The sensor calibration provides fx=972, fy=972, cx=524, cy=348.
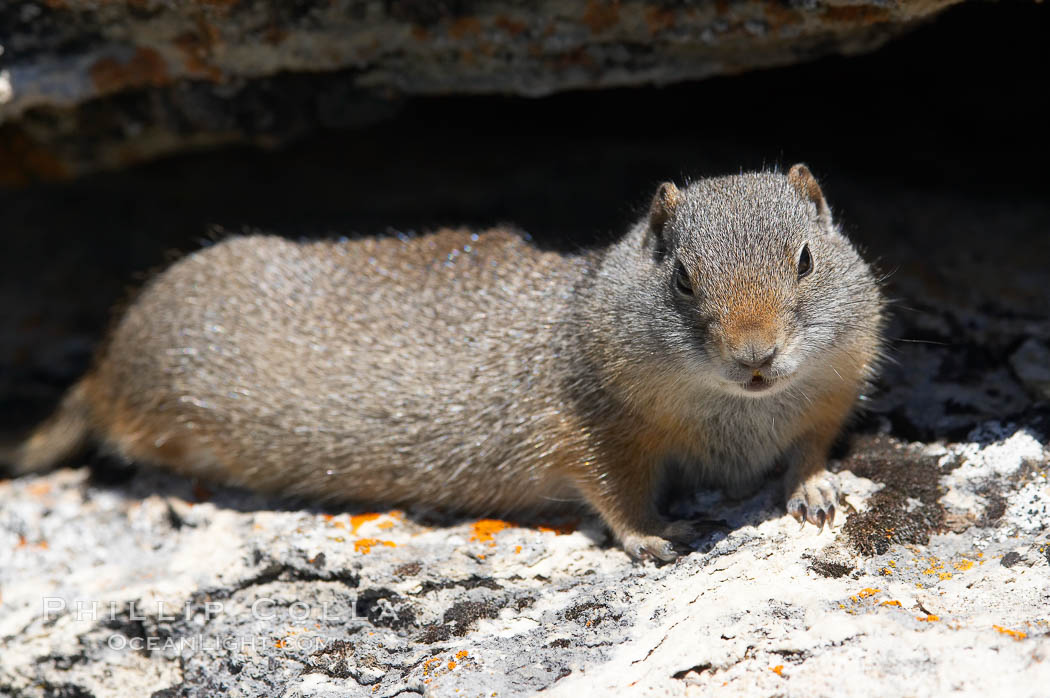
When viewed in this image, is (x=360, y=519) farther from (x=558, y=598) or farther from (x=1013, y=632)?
(x=1013, y=632)

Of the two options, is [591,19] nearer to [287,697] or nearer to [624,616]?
[624,616]

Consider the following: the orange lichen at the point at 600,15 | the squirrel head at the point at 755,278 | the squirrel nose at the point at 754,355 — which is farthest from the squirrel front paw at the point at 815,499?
the orange lichen at the point at 600,15

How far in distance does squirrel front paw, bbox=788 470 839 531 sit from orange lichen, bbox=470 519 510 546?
1.65 meters

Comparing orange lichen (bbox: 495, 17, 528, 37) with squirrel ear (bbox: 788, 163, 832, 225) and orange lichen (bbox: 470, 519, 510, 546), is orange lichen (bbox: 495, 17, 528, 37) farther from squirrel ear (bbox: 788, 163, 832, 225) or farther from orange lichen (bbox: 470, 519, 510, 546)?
orange lichen (bbox: 470, 519, 510, 546)

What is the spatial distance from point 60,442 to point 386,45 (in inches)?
149

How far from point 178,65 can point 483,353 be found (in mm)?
2603

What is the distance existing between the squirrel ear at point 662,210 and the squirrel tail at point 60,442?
4418mm

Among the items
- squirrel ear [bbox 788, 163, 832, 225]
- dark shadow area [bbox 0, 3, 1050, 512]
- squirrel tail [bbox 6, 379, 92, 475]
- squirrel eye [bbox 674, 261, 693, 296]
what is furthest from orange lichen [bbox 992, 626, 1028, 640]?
squirrel tail [bbox 6, 379, 92, 475]

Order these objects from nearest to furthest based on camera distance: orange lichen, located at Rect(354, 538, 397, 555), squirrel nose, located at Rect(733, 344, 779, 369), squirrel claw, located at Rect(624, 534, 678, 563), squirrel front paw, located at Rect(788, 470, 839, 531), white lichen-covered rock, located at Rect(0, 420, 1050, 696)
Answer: white lichen-covered rock, located at Rect(0, 420, 1050, 696), squirrel nose, located at Rect(733, 344, 779, 369), squirrel front paw, located at Rect(788, 470, 839, 531), squirrel claw, located at Rect(624, 534, 678, 563), orange lichen, located at Rect(354, 538, 397, 555)

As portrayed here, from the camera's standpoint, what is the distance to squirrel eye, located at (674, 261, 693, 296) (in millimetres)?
4684

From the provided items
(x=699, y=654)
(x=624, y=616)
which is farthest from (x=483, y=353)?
(x=699, y=654)

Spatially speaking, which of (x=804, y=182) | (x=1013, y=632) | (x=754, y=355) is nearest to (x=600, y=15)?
(x=804, y=182)

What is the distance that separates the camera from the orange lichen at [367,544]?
18.0 ft

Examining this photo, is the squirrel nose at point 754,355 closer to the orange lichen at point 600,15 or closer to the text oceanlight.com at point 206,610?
the text oceanlight.com at point 206,610
